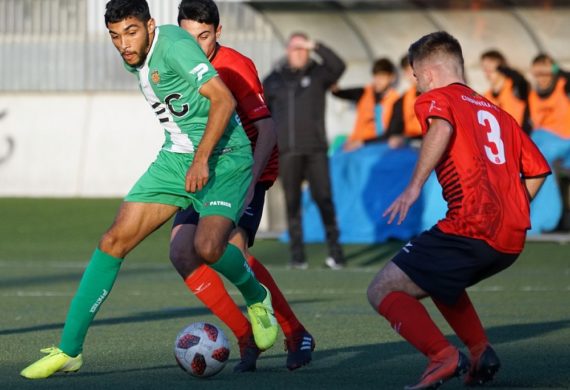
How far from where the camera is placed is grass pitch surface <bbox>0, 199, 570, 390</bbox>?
6773mm

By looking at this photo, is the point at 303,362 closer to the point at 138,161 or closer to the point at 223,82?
the point at 223,82

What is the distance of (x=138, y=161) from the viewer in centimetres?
2188

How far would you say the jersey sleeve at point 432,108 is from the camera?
20.2 ft

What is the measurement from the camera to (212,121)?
22.1ft

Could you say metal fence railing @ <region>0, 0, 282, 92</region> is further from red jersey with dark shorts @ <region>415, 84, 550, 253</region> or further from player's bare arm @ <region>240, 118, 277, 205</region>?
red jersey with dark shorts @ <region>415, 84, 550, 253</region>

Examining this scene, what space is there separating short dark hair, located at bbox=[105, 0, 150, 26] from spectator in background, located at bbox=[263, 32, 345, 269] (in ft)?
22.4

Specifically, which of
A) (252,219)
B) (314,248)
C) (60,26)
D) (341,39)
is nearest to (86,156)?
(60,26)

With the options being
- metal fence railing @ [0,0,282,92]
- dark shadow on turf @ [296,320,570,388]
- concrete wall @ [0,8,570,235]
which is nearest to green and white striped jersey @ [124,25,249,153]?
dark shadow on turf @ [296,320,570,388]

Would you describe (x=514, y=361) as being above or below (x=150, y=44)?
below

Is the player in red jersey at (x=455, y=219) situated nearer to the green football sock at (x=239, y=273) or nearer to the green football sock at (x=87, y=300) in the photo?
the green football sock at (x=239, y=273)

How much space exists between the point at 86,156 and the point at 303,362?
50.2ft

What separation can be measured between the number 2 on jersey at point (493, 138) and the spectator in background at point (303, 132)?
7278mm

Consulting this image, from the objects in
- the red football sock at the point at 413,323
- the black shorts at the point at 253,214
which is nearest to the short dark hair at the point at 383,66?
the black shorts at the point at 253,214

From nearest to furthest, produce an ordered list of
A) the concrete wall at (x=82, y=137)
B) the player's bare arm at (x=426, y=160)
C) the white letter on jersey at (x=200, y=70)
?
the player's bare arm at (x=426, y=160) → the white letter on jersey at (x=200, y=70) → the concrete wall at (x=82, y=137)
